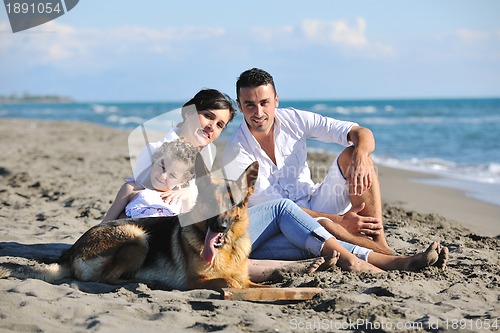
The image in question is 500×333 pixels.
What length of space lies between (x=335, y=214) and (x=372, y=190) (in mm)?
459

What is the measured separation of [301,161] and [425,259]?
1698mm

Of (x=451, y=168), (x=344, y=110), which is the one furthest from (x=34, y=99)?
(x=451, y=168)

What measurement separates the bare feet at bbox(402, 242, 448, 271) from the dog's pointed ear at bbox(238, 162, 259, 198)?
166 centimetres

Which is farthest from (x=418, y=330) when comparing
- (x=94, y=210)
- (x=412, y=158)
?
(x=412, y=158)

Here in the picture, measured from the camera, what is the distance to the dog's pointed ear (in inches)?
171

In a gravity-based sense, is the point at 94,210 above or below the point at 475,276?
above

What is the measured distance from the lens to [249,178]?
4406mm

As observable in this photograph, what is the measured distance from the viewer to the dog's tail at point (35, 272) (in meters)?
4.67

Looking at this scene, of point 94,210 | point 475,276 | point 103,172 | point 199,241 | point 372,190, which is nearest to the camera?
point 199,241

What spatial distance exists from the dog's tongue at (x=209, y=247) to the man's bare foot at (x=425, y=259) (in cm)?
176

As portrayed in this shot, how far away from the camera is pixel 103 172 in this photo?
11445 millimetres

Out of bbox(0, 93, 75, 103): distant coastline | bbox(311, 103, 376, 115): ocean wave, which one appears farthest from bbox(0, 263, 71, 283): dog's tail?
bbox(0, 93, 75, 103): distant coastline

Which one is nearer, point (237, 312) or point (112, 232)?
point (237, 312)

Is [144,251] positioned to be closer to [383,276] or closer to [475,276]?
[383,276]
